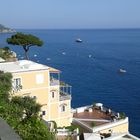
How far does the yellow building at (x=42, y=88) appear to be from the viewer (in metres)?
24.6

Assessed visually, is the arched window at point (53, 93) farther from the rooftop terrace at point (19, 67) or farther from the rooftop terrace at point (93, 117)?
the rooftop terrace at point (93, 117)

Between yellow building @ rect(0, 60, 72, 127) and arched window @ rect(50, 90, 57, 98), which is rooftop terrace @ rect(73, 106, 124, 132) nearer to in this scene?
yellow building @ rect(0, 60, 72, 127)

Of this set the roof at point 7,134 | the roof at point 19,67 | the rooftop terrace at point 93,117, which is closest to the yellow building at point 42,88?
the roof at point 19,67

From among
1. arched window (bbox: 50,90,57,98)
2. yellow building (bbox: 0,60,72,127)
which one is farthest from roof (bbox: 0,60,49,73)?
arched window (bbox: 50,90,57,98)

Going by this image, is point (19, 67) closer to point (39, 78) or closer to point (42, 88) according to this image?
point (39, 78)

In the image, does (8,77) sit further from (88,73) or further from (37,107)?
(88,73)

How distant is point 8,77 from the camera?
69.5 ft

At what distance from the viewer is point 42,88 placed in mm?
25719

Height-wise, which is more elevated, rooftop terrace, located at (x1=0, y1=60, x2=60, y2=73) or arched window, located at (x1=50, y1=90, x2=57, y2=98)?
rooftop terrace, located at (x1=0, y1=60, x2=60, y2=73)

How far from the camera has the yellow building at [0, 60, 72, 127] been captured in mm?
24641

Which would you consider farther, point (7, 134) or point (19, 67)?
point (19, 67)

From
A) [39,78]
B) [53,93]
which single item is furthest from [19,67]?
[53,93]

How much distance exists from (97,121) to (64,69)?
53465mm

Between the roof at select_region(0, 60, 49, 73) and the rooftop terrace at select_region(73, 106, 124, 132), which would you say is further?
the rooftop terrace at select_region(73, 106, 124, 132)
